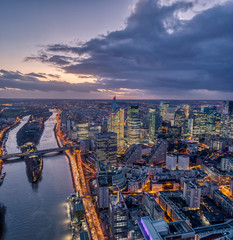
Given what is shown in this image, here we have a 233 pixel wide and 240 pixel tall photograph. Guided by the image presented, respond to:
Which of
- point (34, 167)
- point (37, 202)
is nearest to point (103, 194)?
point (37, 202)

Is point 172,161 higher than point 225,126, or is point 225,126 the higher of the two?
point 225,126

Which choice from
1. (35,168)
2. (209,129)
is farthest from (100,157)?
(209,129)

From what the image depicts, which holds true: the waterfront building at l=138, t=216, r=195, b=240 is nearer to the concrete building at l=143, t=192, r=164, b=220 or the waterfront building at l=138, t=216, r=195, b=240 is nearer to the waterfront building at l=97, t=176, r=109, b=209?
the concrete building at l=143, t=192, r=164, b=220

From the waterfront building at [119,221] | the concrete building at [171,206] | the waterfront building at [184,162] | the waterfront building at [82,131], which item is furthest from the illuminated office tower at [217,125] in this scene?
the waterfront building at [119,221]

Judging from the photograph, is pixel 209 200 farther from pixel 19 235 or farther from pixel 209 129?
pixel 209 129

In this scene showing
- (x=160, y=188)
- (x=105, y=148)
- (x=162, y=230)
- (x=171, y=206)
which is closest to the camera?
(x=162, y=230)

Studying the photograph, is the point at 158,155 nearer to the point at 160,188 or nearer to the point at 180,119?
the point at 160,188

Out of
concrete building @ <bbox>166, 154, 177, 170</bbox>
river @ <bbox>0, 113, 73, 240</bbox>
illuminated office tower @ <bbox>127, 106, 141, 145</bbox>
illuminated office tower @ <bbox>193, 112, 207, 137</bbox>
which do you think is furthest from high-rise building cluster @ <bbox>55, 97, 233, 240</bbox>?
illuminated office tower @ <bbox>193, 112, 207, 137</bbox>
